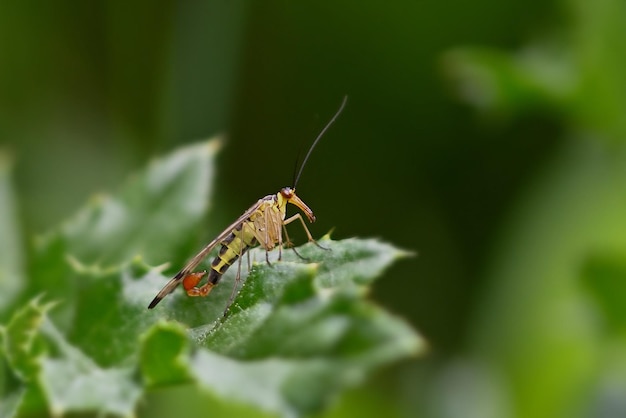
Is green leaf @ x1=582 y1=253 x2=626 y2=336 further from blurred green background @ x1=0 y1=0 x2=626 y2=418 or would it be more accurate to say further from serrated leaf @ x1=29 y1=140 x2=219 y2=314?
serrated leaf @ x1=29 y1=140 x2=219 y2=314

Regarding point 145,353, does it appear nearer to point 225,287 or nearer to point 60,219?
point 225,287

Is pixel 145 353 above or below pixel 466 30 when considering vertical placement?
below

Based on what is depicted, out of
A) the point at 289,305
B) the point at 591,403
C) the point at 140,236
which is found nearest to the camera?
the point at 289,305

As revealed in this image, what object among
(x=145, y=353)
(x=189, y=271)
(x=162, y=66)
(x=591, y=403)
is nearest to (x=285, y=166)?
(x=162, y=66)

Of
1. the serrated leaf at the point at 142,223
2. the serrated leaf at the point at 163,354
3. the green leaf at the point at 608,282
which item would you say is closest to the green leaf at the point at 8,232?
the serrated leaf at the point at 142,223

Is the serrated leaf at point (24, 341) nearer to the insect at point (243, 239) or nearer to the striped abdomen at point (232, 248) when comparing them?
the insect at point (243, 239)

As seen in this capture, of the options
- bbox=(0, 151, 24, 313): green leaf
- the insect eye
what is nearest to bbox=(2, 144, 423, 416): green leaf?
the insect eye
